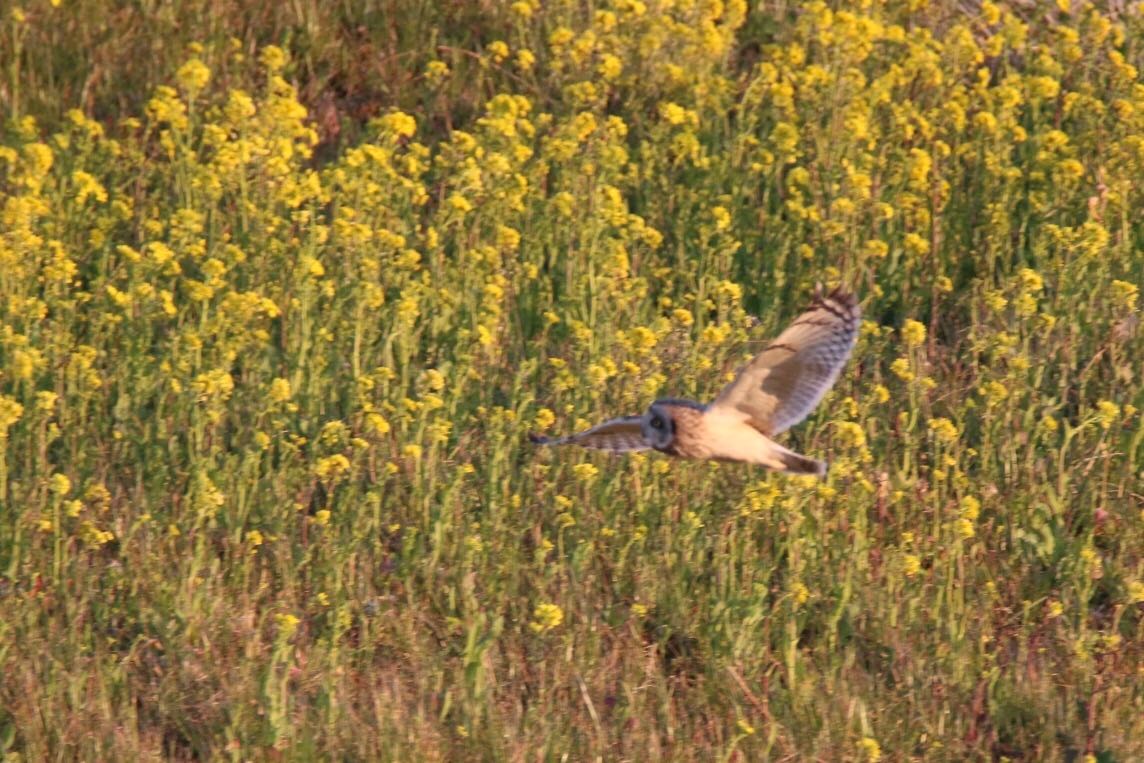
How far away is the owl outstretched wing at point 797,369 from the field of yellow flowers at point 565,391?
1.59 ft

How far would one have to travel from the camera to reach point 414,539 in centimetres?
546

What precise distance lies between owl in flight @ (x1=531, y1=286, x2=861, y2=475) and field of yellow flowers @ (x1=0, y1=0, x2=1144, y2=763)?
477mm

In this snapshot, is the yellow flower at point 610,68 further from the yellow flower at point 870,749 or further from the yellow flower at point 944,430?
the yellow flower at point 870,749

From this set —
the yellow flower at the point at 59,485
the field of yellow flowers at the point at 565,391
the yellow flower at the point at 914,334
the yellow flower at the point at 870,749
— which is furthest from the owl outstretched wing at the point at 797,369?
the yellow flower at the point at 59,485

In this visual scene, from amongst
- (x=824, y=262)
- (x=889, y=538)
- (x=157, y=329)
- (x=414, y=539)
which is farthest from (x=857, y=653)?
(x=157, y=329)

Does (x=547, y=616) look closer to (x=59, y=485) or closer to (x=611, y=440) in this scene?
(x=611, y=440)

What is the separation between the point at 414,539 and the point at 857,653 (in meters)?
1.14

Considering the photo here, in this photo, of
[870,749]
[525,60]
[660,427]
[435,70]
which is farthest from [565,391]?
[435,70]

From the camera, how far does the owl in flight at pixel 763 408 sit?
4578mm

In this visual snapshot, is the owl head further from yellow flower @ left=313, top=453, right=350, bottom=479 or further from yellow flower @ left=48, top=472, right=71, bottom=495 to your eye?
yellow flower @ left=48, top=472, right=71, bottom=495

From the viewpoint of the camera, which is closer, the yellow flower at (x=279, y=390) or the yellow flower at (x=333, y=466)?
the yellow flower at (x=333, y=466)

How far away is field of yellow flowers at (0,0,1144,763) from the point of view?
504cm

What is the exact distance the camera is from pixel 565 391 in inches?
232

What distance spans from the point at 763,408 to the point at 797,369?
120mm
